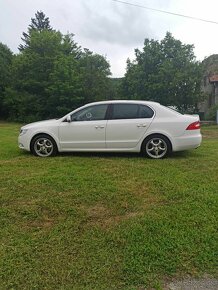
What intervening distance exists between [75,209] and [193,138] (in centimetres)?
387

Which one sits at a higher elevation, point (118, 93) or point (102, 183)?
point (118, 93)

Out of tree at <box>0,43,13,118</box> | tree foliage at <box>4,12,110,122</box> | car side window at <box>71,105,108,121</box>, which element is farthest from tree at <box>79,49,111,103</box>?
car side window at <box>71,105,108,121</box>

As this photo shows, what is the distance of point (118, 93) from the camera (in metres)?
27.4

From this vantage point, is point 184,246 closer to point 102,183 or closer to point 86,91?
point 102,183

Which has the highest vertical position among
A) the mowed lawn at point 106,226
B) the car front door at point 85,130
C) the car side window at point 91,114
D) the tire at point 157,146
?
the car side window at point 91,114

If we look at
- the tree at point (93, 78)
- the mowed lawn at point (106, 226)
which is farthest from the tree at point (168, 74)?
the mowed lawn at point (106, 226)

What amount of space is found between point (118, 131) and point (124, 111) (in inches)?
20.0

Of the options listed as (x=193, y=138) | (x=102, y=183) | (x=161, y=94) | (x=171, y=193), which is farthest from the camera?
(x=161, y=94)

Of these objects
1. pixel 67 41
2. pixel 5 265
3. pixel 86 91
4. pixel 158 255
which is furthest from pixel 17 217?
pixel 67 41

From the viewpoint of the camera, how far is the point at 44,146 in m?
7.16

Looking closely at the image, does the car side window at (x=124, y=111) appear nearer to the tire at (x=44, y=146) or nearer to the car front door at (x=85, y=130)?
the car front door at (x=85, y=130)

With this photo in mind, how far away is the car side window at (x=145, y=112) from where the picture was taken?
694 centimetres

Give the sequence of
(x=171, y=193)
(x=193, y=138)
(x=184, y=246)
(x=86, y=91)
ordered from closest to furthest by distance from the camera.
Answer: (x=184, y=246) → (x=171, y=193) → (x=193, y=138) → (x=86, y=91)

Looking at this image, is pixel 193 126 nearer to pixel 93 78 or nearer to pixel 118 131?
pixel 118 131
